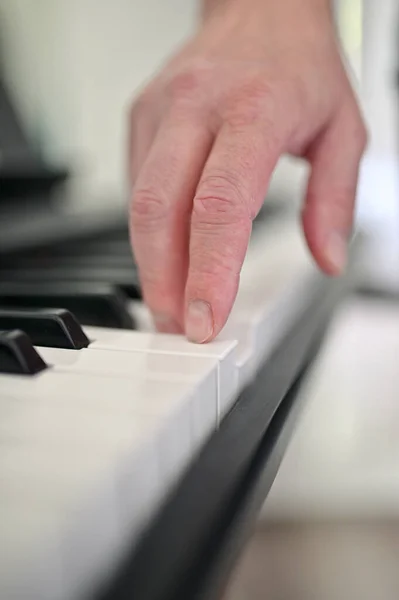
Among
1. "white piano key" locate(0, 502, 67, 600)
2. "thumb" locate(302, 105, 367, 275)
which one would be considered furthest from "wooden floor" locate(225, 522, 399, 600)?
"white piano key" locate(0, 502, 67, 600)

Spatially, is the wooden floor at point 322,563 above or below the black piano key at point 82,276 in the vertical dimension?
below

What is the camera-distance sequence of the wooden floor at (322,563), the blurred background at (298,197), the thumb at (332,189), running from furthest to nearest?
the blurred background at (298,197), the wooden floor at (322,563), the thumb at (332,189)

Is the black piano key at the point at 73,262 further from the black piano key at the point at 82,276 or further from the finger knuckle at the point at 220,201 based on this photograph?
the finger knuckle at the point at 220,201

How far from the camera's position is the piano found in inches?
10.3

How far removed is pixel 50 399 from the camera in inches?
14.2

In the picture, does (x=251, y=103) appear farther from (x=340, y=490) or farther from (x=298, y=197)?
(x=298, y=197)

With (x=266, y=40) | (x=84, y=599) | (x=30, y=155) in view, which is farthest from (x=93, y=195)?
(x=84, y=599)

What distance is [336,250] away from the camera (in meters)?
0.67

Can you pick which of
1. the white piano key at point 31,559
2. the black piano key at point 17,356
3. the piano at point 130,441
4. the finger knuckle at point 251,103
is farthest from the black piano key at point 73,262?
the white piano key at point 31,559

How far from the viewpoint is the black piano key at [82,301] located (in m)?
0.57

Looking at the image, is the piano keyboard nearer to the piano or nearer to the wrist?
the piano

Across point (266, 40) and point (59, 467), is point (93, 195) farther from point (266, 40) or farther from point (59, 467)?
point (59, 467)

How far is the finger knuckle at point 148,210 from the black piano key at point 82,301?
0.07 meters

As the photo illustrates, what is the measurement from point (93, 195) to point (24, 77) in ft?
1.42
